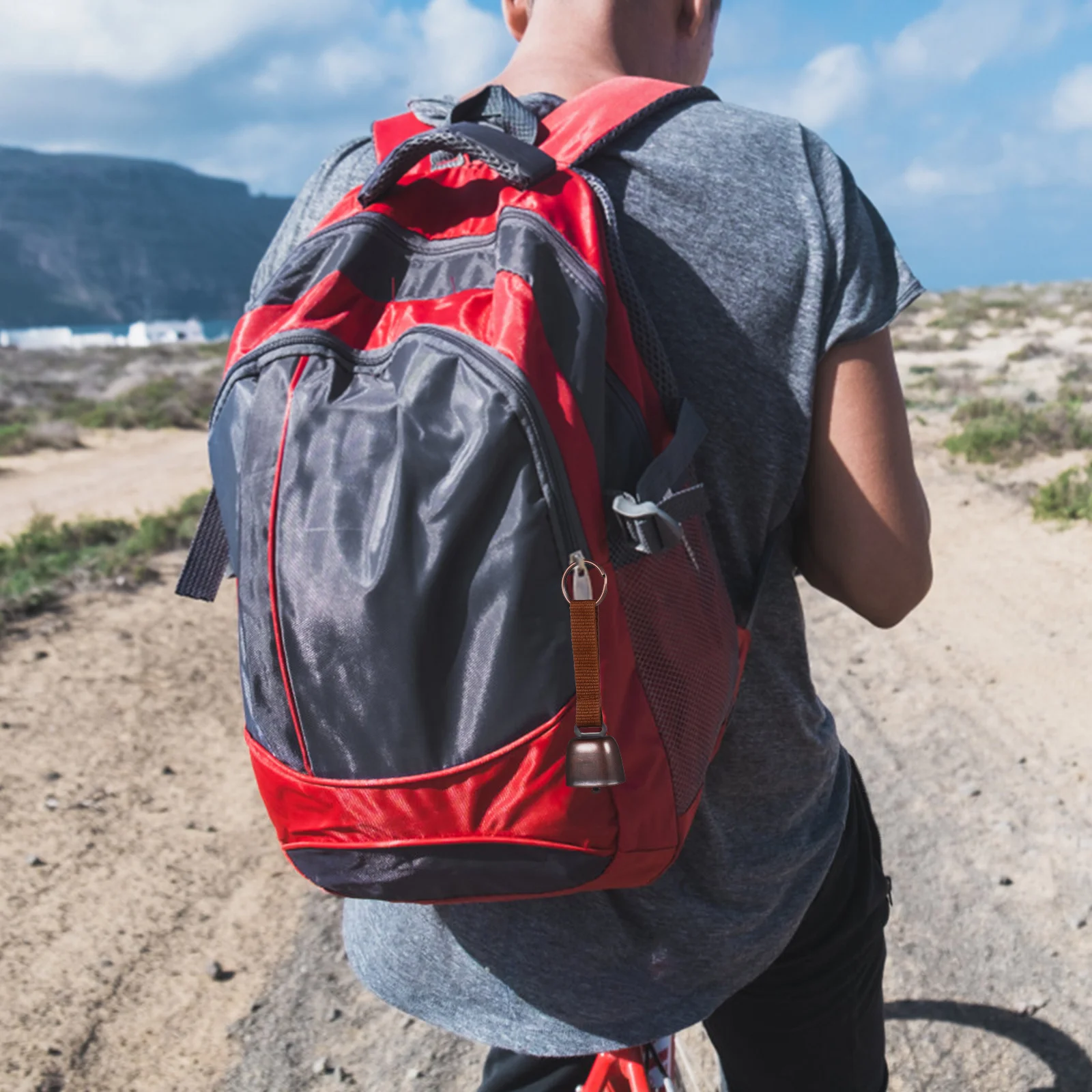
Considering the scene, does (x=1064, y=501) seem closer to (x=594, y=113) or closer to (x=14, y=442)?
(x=594, y=113)

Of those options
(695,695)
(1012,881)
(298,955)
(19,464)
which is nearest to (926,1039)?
(1012,881)

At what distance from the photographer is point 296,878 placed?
11.0 feet

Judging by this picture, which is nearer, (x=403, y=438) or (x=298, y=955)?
(x=403, y=438)

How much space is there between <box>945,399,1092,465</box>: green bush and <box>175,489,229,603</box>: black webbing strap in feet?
25.0

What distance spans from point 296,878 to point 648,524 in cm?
285

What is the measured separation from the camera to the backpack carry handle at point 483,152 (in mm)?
918

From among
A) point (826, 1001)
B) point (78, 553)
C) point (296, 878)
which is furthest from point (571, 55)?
point (78, 553)

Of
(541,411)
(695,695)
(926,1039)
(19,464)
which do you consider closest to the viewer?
(541,411)

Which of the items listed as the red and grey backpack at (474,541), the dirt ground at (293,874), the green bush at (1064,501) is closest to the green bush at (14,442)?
the dirt ground at (293,874)

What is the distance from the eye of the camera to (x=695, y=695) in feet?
3.17

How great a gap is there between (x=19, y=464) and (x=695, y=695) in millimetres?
14012

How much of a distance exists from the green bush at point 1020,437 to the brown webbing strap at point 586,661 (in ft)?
25.2

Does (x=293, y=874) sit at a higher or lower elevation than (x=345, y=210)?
lower

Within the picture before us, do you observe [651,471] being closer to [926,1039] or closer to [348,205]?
[348,205]
